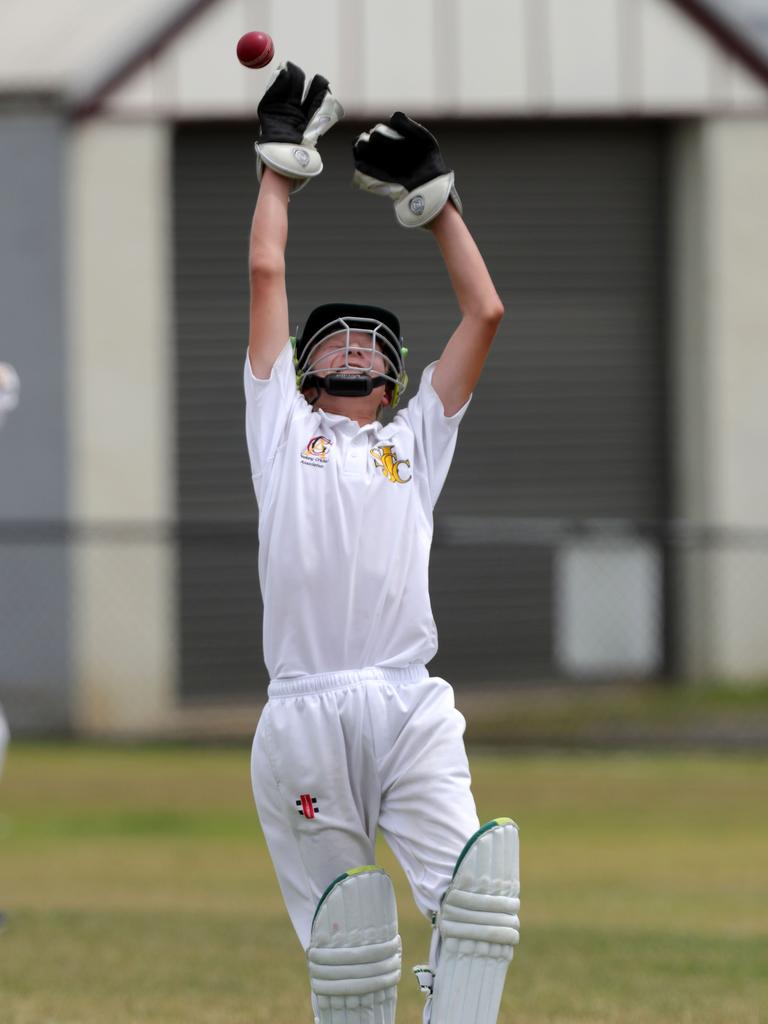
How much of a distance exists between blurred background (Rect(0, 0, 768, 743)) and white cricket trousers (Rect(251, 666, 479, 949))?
9.82 m

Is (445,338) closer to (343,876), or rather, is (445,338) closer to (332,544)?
(332,544)

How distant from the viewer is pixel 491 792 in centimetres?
1270

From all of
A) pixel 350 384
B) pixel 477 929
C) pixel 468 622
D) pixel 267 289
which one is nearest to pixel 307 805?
pixel 477 929

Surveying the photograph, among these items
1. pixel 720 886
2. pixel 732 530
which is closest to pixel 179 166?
pixel 732 530

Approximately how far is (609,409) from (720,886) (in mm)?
7477

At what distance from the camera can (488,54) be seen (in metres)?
15.9

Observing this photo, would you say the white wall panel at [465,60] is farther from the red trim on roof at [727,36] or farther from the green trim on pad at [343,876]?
the green trim on pad at [343,876]

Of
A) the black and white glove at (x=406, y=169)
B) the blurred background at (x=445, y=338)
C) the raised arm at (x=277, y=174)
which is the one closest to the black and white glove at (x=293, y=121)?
the raised arm at (x=277, y=174)

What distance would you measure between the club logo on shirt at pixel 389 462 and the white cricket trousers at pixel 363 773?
485mm

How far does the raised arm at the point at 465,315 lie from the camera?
5.18 meters

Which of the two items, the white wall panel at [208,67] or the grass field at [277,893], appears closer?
the grass field at [277,893]

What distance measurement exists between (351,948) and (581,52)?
1226cm

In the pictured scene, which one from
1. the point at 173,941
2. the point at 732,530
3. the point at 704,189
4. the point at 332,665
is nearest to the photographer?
the point at 332,665

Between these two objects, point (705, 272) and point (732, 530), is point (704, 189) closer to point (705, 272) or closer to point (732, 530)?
point (705, 272)
